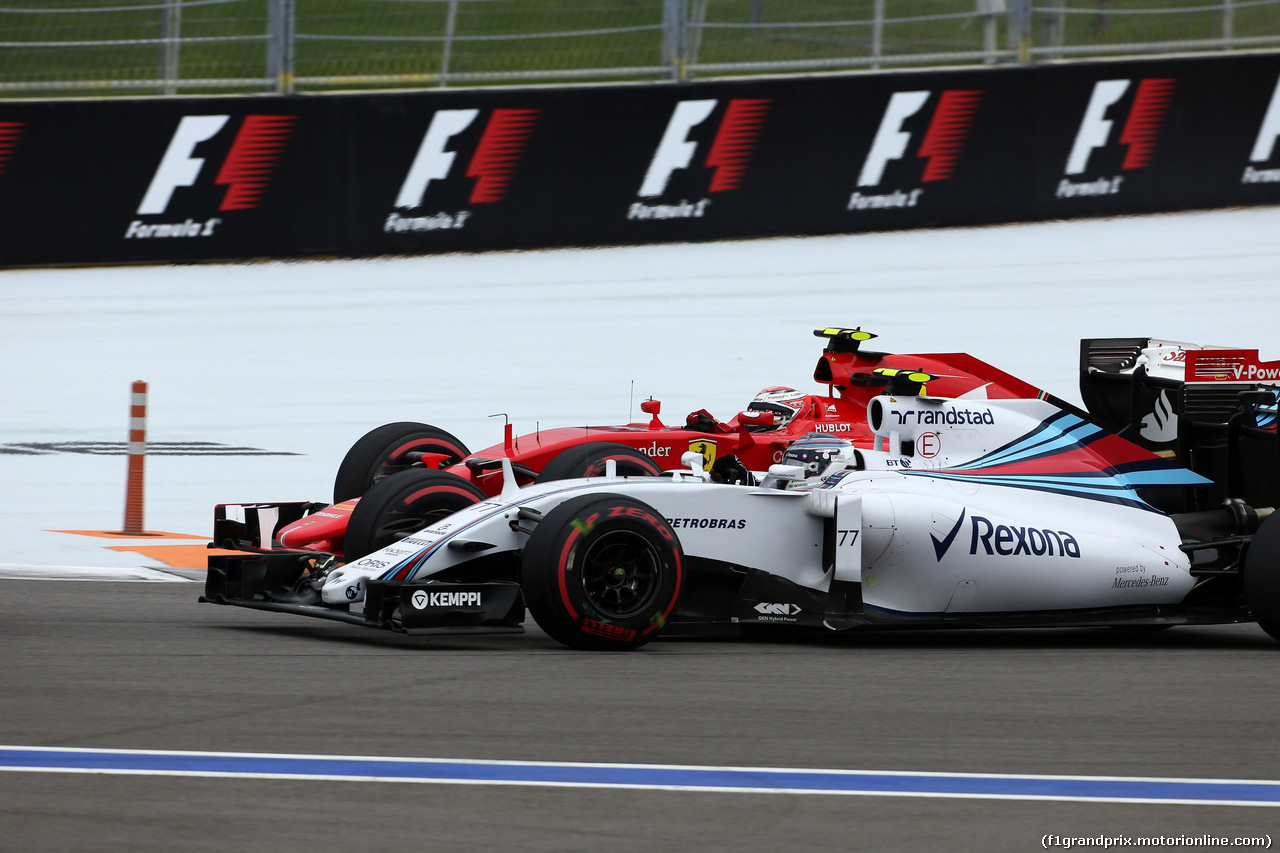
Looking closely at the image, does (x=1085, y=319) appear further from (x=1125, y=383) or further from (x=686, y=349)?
(x=1125, y=383)

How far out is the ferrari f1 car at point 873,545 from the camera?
726 cm

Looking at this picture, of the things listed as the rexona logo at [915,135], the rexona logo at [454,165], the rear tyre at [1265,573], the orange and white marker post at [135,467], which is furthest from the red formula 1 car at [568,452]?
the rexona logo at [915,135]

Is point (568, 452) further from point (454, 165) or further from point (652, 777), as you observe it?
point (454, 165)

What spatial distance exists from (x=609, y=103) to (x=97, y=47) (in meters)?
5.33

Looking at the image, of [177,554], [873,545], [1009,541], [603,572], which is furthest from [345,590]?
[177,554]

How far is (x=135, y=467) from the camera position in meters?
11.0

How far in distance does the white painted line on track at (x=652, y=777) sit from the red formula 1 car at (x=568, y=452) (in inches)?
112

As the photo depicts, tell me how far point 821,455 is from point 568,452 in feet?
4.34

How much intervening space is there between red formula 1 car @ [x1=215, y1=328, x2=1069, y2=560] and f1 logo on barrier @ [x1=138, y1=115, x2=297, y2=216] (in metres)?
9.24

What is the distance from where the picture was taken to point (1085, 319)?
17.3 meters

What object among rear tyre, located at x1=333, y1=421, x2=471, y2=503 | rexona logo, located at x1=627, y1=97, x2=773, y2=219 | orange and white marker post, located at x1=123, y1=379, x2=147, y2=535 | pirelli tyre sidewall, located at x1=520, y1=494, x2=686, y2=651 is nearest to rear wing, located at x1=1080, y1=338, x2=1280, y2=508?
pirelli tyre sidewall, located at x1=520, y1=494, x2=686, y2=651

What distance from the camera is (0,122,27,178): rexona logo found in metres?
18.2

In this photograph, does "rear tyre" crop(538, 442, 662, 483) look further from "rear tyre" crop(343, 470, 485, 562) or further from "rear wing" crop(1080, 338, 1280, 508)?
"rear wing" crop(1080, 338, 1280, 508)

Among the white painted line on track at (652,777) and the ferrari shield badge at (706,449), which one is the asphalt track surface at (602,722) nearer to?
the white painted line on track at (652,777)
